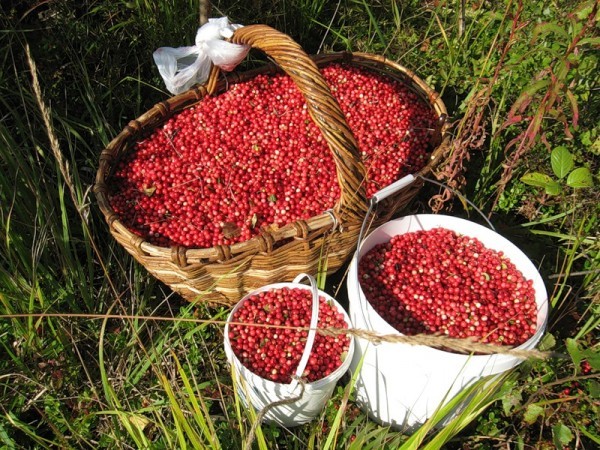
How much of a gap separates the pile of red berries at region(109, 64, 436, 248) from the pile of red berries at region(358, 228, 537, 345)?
15.8 inches

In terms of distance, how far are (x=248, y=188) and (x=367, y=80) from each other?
3.83ft

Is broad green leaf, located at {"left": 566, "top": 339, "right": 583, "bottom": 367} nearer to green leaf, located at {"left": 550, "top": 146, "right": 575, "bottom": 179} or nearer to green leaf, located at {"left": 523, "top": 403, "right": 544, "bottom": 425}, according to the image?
green leaf, located at {"left": 523, "top": 403, "right": 544, "bottom": 425}

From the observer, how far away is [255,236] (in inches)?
85.1

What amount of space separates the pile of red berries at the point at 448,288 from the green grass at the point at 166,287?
19 cm

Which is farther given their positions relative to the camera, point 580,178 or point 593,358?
point 580,178

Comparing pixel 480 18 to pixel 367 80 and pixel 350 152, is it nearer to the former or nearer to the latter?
pixel 367 80

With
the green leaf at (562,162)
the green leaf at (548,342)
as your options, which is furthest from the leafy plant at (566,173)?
the green leaf at (548,342)

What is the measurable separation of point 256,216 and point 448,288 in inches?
37.6

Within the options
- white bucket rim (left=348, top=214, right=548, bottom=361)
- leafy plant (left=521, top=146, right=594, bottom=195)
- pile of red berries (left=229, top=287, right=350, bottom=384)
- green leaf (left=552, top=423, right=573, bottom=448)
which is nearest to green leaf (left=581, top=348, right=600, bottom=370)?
white bucket rim (left=348, top=214, right=548, bottom=361)

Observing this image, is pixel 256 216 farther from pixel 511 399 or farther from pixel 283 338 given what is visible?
pixel 511 399

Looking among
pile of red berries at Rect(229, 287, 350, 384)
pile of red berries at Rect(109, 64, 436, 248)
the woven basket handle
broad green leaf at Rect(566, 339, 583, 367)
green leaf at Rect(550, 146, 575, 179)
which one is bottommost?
pile of red berries at Rect(229, 287, 350, 384)

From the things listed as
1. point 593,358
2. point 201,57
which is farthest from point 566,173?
point 201,57

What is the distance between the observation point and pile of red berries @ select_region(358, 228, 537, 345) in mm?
2100

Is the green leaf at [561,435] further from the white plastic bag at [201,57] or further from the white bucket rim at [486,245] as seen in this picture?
the white plastic bag at [201,57]
